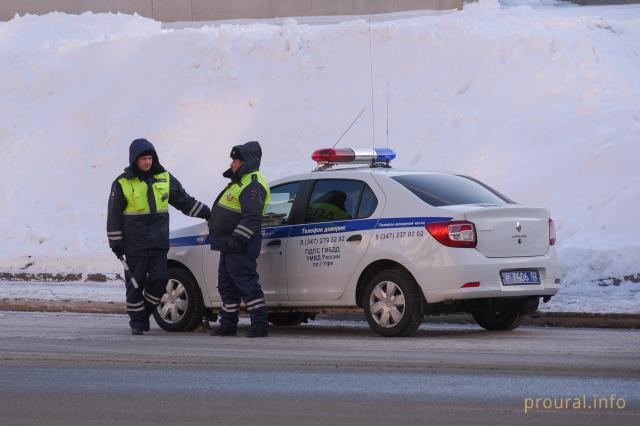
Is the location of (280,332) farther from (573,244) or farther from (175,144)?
(175,144)

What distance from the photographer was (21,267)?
2194 cm

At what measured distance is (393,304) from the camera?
39.5 ft

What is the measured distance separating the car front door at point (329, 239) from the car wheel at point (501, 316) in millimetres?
1397

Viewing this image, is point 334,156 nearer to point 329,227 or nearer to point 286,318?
point 329,227

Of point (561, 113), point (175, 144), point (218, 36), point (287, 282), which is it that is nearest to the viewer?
point (287, 282)

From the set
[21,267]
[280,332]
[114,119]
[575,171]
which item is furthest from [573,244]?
[114,119]

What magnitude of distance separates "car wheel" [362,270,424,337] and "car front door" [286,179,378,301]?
1.06ft

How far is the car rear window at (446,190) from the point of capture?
12.2 metres

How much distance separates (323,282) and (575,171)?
30.1 ft

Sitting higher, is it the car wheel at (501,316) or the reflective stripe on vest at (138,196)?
the reflective stripe on vest at (138,196)

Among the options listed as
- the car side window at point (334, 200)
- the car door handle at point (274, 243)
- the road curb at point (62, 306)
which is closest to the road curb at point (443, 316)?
the road curb at point (62, 306)

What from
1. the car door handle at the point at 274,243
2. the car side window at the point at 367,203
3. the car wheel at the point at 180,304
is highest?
the car side window at the point at 367,203

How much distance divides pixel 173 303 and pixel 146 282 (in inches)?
16.0
